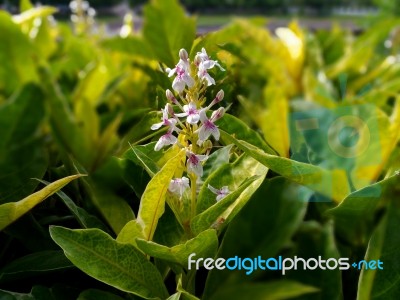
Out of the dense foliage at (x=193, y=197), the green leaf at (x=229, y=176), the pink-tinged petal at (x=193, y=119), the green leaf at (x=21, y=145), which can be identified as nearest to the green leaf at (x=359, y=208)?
the dense foliage at (x=193, y=197)

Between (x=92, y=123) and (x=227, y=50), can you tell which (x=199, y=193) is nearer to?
(x=227, y=50)

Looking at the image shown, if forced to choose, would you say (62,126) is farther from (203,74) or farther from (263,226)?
(263,226)

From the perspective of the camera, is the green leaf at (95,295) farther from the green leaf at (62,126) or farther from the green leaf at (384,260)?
the green leaf at (62,126)

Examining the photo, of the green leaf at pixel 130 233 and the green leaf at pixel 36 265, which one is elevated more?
the green leaf at pixel 130 233

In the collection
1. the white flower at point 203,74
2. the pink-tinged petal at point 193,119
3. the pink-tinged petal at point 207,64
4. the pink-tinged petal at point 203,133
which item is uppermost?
the pink-tinged petal at point 207,64

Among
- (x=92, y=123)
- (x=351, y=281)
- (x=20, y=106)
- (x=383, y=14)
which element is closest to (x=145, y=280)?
(x=351, y=281)
